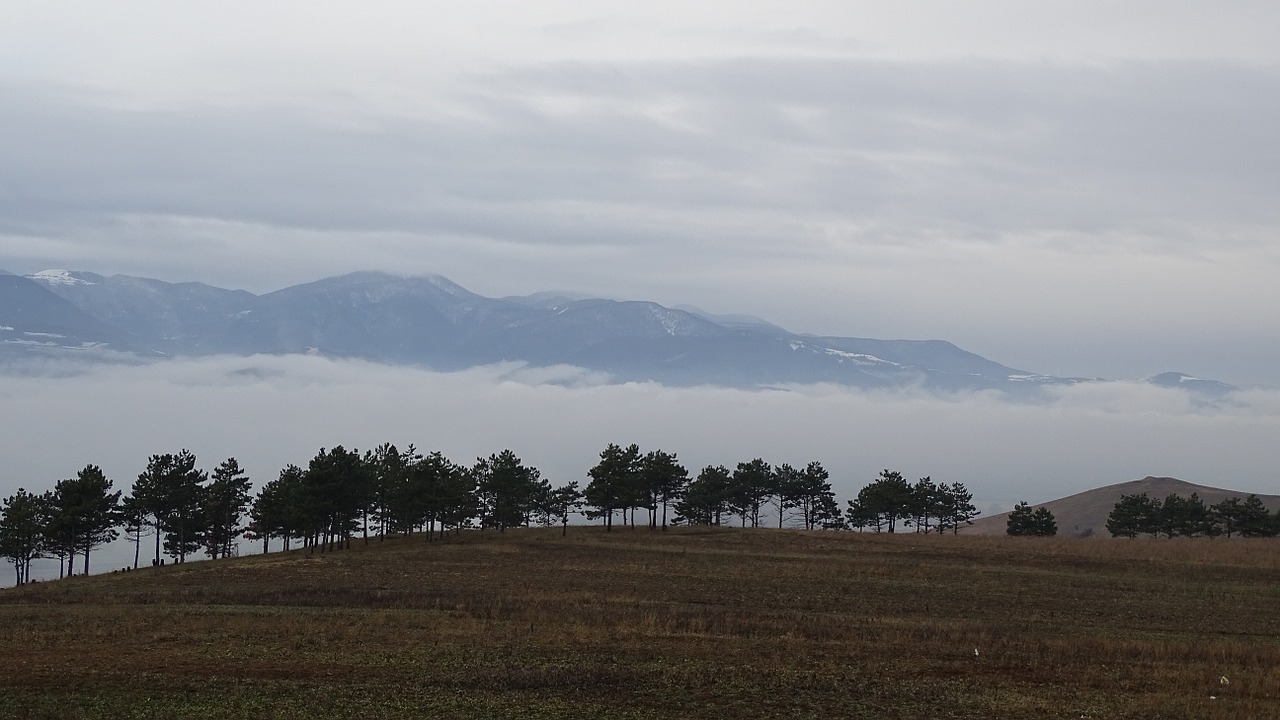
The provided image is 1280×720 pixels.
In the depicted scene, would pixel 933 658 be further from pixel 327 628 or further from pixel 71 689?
pixel 71 689

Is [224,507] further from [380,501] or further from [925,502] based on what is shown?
[925,502]

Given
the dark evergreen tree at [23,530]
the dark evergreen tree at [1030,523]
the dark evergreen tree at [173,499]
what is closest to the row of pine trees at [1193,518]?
the dark evergreen tree at [1030,523]

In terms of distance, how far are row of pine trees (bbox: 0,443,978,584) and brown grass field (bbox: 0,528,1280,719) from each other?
35.2 metres

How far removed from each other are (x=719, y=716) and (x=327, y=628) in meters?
18.6

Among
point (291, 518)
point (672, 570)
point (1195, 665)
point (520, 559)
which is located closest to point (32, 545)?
point (291, 518)

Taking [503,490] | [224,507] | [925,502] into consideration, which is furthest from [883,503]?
[224,507]

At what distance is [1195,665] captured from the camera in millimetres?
33625

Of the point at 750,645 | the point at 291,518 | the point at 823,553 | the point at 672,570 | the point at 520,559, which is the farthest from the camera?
the point at 291,518

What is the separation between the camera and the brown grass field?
1087 inches

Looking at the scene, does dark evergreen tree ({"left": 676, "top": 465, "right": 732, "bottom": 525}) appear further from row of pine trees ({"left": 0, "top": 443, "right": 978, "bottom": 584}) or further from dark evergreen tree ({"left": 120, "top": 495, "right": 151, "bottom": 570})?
dark evergreen tree ({"left": 120, "top": 495, "right": 151, "bottom": 570})

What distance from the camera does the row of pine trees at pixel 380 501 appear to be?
10194 cm

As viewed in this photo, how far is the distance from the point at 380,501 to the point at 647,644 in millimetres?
83977

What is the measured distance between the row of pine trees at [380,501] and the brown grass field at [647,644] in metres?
35.2

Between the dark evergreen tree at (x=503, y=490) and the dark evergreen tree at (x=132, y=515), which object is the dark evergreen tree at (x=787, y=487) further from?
the dark evergreen tree at (x=132, y=515)
